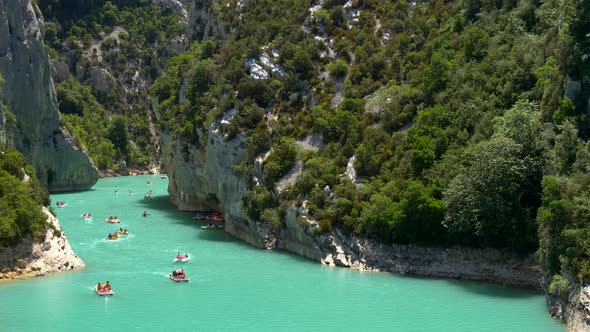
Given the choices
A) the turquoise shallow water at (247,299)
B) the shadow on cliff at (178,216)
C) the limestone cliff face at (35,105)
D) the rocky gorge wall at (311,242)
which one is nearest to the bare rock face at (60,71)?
the limestone cliff face at (35,105)

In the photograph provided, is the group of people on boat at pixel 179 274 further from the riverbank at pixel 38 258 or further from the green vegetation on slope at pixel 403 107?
the green vegetation on slope at pixel 403 107

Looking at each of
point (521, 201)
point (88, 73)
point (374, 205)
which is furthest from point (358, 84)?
point (88, 73)

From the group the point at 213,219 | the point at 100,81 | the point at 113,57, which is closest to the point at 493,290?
the point at 213,219

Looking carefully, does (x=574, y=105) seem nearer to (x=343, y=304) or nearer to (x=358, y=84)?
(x=343, y=304)

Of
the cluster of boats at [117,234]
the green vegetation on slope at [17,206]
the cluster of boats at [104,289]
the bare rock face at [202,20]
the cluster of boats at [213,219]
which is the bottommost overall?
the cluster of boats at [104,289]

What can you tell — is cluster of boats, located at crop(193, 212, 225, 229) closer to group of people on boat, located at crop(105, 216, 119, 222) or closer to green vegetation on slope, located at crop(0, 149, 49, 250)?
group of people on boat, located at crop(105, 216, 119, 222)

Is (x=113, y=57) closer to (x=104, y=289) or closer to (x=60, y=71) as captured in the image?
(x=60, y=71)
